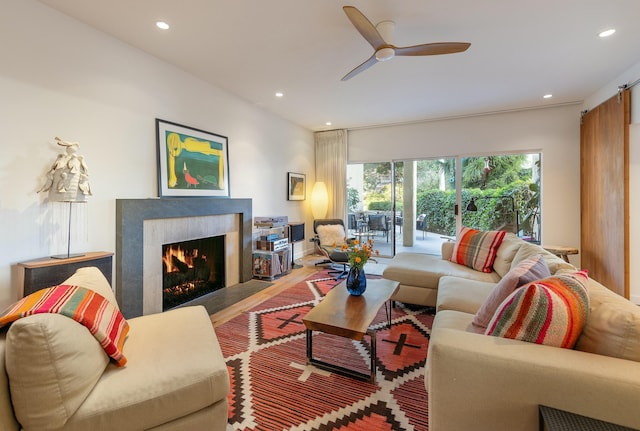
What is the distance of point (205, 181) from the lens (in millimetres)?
3598

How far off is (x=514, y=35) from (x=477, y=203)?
321 centimetres

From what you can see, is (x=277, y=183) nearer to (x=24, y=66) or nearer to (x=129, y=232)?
(x=129, y=232)

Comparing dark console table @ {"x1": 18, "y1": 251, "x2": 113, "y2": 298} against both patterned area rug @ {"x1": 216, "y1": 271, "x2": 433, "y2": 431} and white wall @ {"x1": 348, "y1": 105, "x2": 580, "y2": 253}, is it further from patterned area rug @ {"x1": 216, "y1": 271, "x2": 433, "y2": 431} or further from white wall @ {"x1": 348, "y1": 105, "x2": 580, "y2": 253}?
white wall @ {"x1": 348, "y1": 105, "x2": 580, "y2": 253}

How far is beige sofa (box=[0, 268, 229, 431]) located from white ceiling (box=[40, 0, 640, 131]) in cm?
244

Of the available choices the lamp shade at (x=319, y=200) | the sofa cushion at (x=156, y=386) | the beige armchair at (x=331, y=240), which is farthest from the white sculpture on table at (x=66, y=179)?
the lamp shade at (x=319, y=200)

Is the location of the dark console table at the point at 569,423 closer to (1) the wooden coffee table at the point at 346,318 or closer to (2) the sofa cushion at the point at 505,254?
(1) the wooden coffee table at the point at 346,318

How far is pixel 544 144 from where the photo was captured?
4.70m

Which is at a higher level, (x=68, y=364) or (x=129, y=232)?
(x=129, y=232)

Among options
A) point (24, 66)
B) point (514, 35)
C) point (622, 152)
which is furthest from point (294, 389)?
point (622, 152)

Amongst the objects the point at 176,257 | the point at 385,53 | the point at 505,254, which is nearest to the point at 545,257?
the point at 505,254

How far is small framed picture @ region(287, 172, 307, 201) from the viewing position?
548 cm

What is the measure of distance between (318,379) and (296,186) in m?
4.15

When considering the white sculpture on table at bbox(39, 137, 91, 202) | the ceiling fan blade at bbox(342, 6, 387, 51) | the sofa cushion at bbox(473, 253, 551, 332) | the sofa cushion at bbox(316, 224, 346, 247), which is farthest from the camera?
the sofa cushion at bbox(316, 224, 346, 247)

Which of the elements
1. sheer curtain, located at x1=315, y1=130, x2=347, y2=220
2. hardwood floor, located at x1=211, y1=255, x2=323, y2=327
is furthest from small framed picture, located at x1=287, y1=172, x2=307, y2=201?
hardwood floor, located at x1=211, y1=255, x2=323, y2=327
